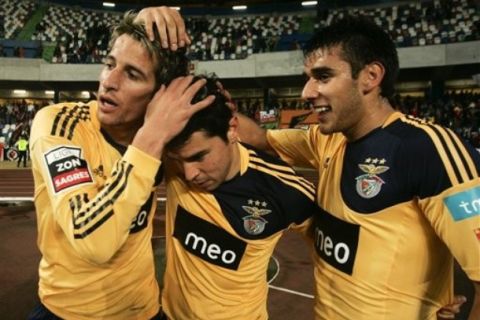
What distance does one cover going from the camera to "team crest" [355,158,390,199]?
6.38 feet

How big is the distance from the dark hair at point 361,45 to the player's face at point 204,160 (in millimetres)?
661

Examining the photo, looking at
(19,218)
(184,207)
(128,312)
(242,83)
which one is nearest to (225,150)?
(184,207)

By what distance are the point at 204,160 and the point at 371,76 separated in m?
0.87

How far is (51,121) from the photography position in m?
1.82

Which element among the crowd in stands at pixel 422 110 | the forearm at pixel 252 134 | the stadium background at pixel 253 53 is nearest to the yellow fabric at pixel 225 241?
the forearm at pixel 252 134

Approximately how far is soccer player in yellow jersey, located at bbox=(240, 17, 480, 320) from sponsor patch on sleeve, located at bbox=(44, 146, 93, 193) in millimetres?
1062

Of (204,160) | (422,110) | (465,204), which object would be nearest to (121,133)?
(204,160)

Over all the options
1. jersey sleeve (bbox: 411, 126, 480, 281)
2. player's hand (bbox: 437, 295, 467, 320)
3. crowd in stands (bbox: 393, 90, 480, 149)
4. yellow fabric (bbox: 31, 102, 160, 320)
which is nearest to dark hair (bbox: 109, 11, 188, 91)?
yellow fabric (bbox: 31, 102, 160, 320)

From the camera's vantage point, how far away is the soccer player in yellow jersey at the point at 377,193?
5.91ft

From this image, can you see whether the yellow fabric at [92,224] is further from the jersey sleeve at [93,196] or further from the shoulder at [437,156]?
the shoulder at [437,156]

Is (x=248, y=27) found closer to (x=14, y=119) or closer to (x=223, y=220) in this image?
(x=14, y=119)

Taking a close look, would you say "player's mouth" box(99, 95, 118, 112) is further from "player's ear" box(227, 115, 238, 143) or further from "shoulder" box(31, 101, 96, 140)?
"player's ear" box(227, 115, 238, 143)

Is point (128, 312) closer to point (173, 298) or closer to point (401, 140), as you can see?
point (173, 298)

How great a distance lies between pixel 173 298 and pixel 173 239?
0.30 meters
